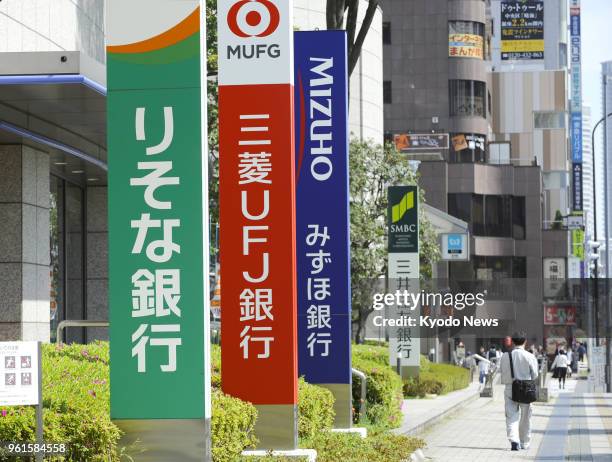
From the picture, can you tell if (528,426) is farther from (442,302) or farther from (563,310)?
(563,310)

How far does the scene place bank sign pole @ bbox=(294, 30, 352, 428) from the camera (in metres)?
15.1

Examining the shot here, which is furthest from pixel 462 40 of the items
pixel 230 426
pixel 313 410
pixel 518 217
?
pixel 230 426

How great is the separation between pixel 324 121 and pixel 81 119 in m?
3.68

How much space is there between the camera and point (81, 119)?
55.2 ft

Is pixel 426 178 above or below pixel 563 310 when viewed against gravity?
Answer: above

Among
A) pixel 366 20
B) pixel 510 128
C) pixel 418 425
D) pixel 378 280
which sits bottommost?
pixel 418 425

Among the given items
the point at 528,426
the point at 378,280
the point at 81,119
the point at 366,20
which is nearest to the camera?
the point at 81,119

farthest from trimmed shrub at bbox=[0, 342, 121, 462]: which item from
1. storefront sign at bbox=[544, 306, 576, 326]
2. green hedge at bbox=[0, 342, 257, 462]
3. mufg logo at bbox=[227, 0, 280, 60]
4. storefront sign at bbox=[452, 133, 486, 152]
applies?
storefront sign at bbox=[452, 133, 486, 152]

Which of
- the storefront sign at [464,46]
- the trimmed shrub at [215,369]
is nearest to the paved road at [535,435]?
the trimmed shrub at [215,369]

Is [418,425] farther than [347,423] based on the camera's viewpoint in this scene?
Yes

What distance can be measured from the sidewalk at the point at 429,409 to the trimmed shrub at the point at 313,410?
451 centimetres

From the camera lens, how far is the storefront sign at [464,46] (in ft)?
276

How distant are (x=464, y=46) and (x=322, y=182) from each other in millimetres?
70590

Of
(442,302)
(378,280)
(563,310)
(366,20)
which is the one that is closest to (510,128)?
(563,310)
